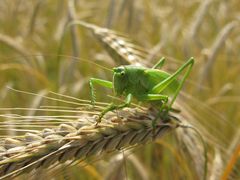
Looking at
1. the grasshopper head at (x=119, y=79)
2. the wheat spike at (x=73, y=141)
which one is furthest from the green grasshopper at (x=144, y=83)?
the wheat spike at (x=73, y=141)

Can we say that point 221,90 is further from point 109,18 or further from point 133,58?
point 133,58

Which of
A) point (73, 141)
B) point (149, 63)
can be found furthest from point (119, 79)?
point (149, 63)

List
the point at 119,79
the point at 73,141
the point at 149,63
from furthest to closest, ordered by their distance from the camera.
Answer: the point at 149,63, the point at 119,79, the point at 73,141

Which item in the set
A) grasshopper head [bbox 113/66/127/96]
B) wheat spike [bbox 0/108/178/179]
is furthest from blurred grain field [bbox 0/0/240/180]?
grasshopper head [bbox 113/66/127/96]

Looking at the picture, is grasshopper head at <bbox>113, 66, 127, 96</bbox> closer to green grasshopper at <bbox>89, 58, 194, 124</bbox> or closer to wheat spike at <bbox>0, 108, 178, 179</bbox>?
green grasshopper at <bbox>89, 58, 194, 124</bbox>

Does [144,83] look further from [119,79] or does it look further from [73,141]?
[73,141]

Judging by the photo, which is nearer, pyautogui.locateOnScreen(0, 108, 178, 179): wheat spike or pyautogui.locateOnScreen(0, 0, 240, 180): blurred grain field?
pyautogui.locateOnScreen(0, 108, 178, 179): wheat spike
